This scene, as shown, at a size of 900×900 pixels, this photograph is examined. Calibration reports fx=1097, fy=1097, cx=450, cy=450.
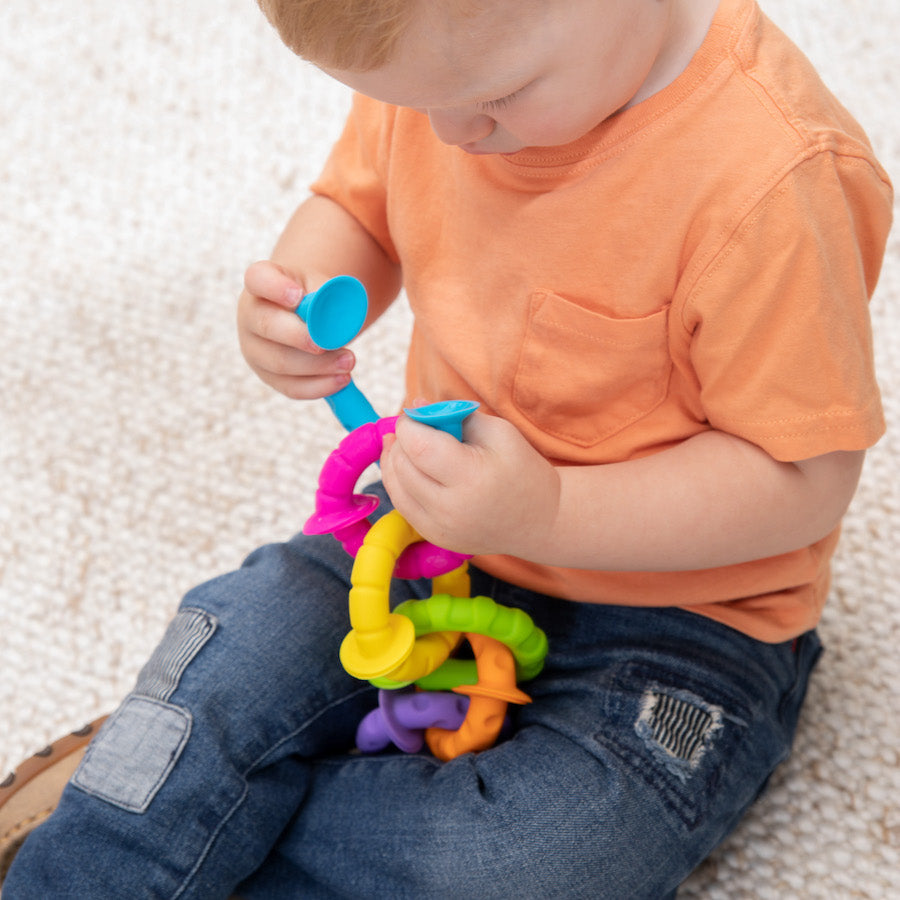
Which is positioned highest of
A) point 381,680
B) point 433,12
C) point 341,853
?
point 433,12

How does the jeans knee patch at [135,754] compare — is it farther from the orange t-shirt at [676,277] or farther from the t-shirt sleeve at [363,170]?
the t-shirt sleeve at [363,170]

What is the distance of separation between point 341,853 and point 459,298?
331 mm

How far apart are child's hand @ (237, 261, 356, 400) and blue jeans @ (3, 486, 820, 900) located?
14 cm

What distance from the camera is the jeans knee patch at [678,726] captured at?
0.62 m

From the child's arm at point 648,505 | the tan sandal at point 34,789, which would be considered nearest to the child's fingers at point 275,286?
the child's arm at point 648,505

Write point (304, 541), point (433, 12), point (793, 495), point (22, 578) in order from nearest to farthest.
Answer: point (433, 12) → point (793, 495) → point (304, 541) → point (22, 578)

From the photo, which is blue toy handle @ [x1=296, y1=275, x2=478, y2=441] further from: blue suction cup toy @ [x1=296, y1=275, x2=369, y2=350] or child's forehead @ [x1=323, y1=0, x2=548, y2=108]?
child's forehead @ [x1=323, y1=0, x2=548, y2=108]

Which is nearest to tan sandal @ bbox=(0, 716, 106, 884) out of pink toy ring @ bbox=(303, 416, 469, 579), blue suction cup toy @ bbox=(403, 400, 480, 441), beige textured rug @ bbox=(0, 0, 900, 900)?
beige textured rug @ bbox=(0, 0, 900, 900)

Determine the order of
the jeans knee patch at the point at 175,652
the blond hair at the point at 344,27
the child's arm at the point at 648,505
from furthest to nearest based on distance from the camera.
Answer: the jeans knee patch at the point at 175,652
the child's arm at the point at 648,505
the blond hair at the point at 344,27

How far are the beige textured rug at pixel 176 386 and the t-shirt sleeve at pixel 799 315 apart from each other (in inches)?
12.2

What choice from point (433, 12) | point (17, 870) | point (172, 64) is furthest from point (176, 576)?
point (172, 64)

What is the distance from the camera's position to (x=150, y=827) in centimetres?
60

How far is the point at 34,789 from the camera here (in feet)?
2.34

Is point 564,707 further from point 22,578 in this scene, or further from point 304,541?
point 22,578
